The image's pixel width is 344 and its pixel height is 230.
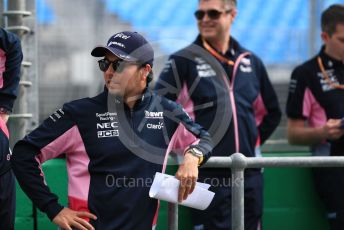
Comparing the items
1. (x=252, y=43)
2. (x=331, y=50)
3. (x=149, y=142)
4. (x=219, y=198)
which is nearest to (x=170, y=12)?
(x=252, y=43)

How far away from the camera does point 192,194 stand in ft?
11.0

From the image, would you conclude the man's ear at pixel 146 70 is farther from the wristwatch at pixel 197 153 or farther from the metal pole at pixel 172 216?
the metal pole at pixel 172 216

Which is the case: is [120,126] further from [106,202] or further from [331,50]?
[331,50]

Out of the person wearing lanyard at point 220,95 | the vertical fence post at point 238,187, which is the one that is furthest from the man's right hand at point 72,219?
the person wearing lanyard at point 220,95

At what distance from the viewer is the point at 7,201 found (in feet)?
11.3

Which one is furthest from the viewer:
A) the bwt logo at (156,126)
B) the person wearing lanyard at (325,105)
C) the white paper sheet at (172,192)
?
the person wearing lanyard at (325,105)

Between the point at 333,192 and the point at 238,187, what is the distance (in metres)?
1.17

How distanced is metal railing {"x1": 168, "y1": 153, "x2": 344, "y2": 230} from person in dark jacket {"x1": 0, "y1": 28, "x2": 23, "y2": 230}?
32.9 inches

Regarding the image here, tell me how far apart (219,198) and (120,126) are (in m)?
1.23

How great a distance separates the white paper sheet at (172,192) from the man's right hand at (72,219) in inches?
12.6

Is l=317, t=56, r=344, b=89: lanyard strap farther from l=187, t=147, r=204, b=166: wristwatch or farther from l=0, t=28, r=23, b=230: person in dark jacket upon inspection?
l=0, t=28, r=23, b=230: person in dark jacket

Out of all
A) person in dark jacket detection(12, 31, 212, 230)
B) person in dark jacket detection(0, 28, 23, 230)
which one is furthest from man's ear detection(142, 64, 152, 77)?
person in dark jacket detection(0, 28, 23, 230)

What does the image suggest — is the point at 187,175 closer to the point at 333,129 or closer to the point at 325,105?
the point at 333,129

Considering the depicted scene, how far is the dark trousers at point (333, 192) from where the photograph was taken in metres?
4.52
